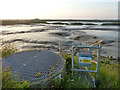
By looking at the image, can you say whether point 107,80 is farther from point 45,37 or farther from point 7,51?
point 45,37

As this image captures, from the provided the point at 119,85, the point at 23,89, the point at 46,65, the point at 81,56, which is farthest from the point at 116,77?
the point at 23,89

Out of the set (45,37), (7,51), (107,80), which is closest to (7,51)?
(7,51)

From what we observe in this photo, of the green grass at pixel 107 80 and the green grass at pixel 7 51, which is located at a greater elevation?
the green grass at pixel 7 51

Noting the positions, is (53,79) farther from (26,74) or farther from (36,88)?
(26,74)

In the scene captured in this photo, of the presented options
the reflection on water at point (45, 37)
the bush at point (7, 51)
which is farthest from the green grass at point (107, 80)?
the reflection on water at point (45, 37)

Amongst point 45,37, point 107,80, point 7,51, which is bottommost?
point 107,80

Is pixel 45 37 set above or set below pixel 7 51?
above

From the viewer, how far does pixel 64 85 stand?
11.6 feet

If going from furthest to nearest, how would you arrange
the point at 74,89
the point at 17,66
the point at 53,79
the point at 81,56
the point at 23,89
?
the point at 17,66 → the point at 81,56 → the point at 53,79 → the point at 74,89 → the point at 23,89

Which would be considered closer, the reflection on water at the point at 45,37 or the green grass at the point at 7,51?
the green grass at the point at 7,51

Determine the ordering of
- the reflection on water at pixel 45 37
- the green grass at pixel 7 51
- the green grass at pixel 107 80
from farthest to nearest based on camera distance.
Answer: the reflection on water at pixel 45 37, the green grass at pixel 7 51, the green grass at pixel 107 80

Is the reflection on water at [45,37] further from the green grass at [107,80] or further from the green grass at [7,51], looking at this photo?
the green grass at [107,80]

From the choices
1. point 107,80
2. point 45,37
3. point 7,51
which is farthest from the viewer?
point 45,37

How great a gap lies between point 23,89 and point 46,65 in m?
1.75
